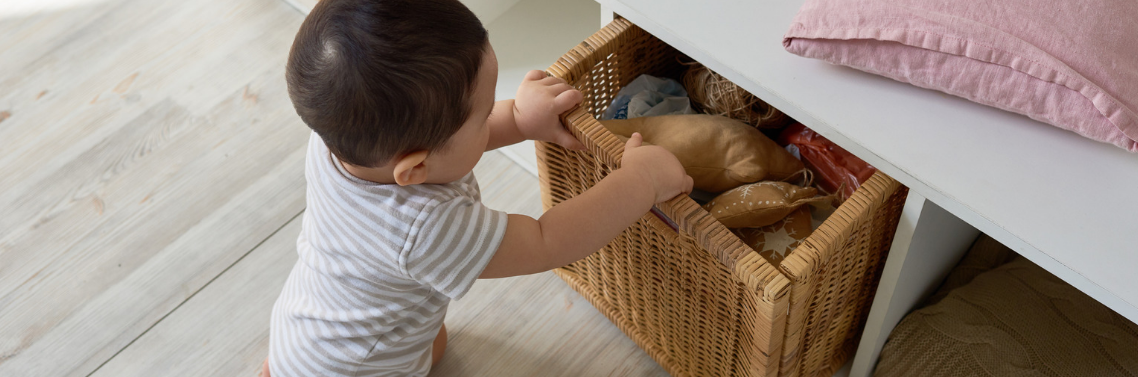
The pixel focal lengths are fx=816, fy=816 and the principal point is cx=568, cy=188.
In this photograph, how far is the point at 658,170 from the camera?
2.27 feet

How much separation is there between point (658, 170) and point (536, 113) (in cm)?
13

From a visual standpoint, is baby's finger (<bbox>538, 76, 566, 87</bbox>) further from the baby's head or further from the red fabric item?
the red fabric item

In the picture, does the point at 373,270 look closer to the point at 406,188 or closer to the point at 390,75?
the point at 406,188

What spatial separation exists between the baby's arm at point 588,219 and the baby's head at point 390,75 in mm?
120

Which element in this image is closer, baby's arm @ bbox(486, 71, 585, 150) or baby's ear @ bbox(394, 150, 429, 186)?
baby's ear @ bbox(394, 150, 429, 186)

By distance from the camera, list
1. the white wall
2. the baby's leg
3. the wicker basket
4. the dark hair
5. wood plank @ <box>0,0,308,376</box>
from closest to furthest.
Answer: the dark hair
the wicker basket
the baby's leg
wood plank @ <box>0,0,308,376</box>
the white wall

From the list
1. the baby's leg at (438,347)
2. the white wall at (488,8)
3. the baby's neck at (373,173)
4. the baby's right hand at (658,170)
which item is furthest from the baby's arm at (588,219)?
the white wall at (488,8)

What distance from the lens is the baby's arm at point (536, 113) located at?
74cm

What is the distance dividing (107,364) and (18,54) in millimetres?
691

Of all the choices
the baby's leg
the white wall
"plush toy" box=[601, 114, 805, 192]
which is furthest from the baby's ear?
the white wall

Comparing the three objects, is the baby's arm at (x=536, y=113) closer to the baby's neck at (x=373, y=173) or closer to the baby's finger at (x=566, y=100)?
→ the baby's finger at (x=566, y=100)

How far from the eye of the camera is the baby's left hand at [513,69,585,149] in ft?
2.41

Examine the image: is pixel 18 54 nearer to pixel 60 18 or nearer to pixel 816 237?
pixel 60 18

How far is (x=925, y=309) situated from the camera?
0.90m
